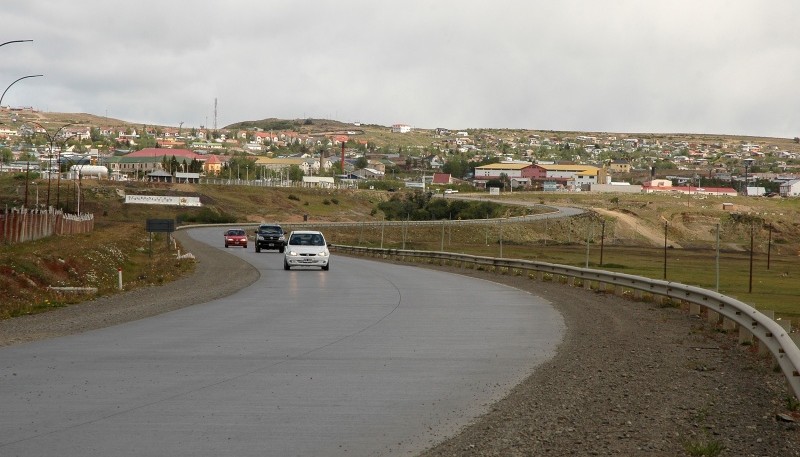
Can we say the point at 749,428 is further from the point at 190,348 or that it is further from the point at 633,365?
the point at 190,348

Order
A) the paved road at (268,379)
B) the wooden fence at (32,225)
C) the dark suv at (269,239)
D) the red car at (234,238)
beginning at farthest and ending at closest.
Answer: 1. the red car at (234,238)
2. the dark suv at (269,239)
3. the wooden fence at (32,225)
4. the paved road at (268,379)

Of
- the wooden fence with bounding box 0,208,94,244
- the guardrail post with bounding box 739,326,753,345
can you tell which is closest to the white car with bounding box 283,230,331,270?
the wooden fence with bounding box 0,208,94,244

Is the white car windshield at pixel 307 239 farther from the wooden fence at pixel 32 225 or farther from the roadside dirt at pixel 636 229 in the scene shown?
the roadside dirt at pixel 636 229

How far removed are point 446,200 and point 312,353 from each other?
140m

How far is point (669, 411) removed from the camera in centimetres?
1253

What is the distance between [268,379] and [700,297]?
1391 cm

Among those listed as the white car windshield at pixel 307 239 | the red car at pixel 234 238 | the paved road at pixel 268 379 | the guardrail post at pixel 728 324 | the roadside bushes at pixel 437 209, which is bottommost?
the red car at pixel 234 238

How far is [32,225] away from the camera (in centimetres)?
6656

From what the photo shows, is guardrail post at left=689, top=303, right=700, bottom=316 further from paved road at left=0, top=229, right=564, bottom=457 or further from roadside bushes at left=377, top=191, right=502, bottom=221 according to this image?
roadside bushes at left=377, top=191, right=502, bottom=221

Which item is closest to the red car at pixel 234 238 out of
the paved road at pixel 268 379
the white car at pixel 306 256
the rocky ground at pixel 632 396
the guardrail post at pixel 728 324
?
the white car at pixel 306 256

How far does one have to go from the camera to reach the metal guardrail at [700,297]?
45.6 ft

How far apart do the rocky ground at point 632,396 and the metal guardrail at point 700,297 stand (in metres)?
0.40

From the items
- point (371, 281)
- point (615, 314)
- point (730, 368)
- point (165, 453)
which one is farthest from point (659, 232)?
point (165, 453)

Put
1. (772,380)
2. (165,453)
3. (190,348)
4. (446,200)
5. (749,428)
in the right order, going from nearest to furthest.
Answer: (165,453) < (749,428) < (772,380) < (190,348) < (446,200)
